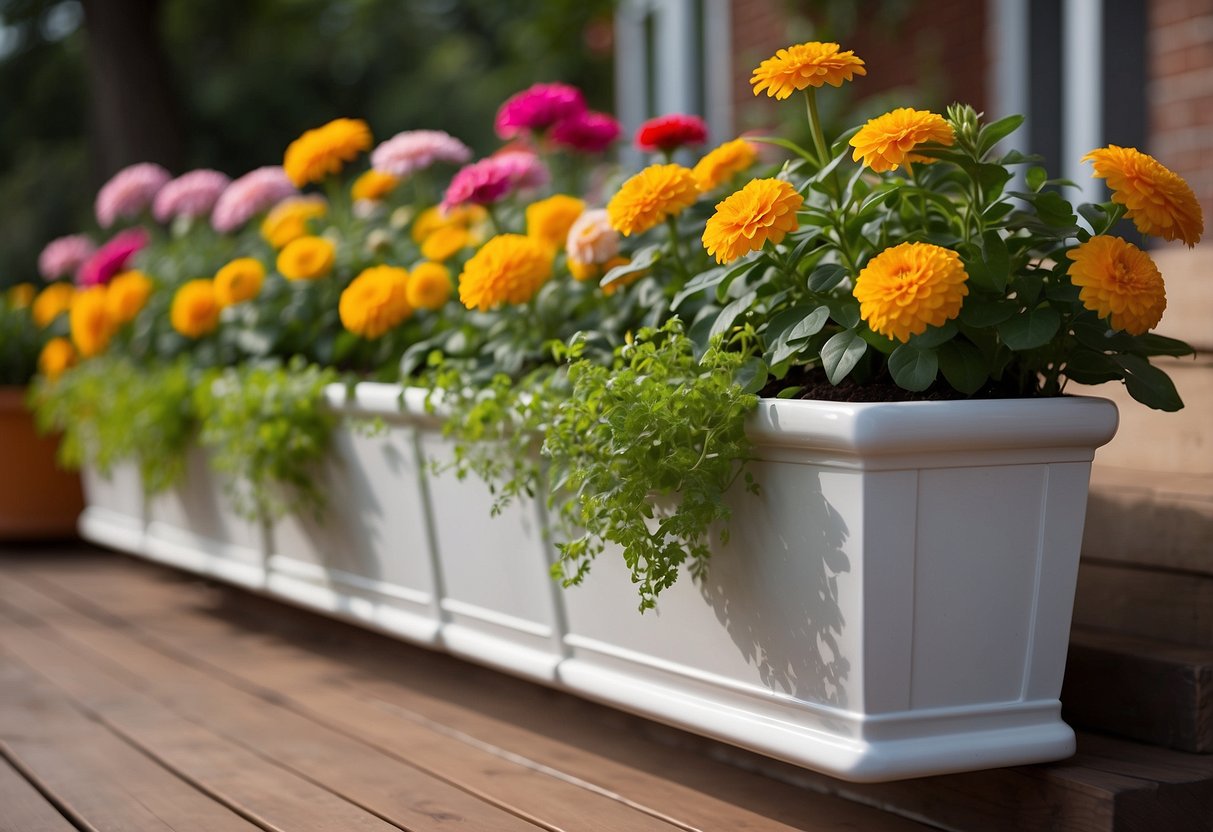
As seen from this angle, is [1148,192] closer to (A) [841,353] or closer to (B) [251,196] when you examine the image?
(A) [841,353]

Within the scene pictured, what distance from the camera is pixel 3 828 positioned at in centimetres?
172

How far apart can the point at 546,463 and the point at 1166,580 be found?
848 mm

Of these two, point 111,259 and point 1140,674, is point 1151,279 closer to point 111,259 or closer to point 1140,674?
point 1140,674

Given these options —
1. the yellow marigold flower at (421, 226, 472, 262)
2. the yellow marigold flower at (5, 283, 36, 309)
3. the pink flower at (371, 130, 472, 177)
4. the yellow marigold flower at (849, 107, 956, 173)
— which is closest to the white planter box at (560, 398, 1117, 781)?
the yellow marigold flower at (849, 107, 956, 173)

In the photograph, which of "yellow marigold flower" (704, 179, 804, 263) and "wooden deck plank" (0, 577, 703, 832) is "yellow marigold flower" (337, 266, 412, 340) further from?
"yellow marigold flower" (704, 179, 804, 263)

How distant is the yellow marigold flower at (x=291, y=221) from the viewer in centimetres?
293

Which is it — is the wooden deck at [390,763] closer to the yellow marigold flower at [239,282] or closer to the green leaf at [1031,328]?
the green leaf at [1031,328]

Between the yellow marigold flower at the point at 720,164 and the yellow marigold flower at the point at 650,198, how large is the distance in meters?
0.08

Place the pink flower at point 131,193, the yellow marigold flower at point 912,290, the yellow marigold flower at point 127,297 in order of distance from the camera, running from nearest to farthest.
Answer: the yellow marigold flower at point 912,290 → the yellow marigold flower at point 127,297 → the pink flower at point 131,193

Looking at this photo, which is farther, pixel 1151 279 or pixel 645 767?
pixel 645 767

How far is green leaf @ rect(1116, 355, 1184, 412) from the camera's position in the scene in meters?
1.58

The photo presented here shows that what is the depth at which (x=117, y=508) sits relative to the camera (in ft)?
11.5

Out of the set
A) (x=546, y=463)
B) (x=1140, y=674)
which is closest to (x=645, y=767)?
(x=546, y=463)

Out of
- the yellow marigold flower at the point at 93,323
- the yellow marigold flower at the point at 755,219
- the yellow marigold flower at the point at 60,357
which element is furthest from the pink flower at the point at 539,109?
the yellow marigold flower at the point at 60,357
